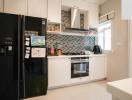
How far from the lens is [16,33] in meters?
2.47

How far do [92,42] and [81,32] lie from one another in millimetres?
636

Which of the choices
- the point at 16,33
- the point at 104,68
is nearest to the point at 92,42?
the point at 104,68

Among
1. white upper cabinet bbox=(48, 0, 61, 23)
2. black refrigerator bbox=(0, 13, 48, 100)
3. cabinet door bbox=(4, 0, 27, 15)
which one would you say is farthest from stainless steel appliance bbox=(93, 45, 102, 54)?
cabinet door bbox=(4, 0, 27, 15)

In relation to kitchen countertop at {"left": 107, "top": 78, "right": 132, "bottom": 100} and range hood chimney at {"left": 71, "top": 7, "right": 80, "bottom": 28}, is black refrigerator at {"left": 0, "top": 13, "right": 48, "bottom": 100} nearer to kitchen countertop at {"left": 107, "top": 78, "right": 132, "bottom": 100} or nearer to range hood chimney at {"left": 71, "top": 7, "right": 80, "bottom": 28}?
range hood chimney at {"left": 71, "top": 7, "right": 80, "bottom": 28}

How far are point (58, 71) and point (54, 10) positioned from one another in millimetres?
1644

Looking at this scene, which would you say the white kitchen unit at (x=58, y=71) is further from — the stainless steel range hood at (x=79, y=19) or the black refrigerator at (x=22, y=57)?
the stainless steel range hood at (x=79, y=19)

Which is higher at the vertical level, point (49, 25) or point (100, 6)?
point (100, 6)

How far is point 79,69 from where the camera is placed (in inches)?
139

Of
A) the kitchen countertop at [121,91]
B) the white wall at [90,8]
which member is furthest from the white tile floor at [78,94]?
the kitchen countertop at [121,91]

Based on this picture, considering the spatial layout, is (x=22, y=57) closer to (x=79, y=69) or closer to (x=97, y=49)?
(x=79, y=69)

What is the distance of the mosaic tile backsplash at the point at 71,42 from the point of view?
3.76 m

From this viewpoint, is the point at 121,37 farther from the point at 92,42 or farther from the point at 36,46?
the point at 36,46

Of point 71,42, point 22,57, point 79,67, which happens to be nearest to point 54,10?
point 71,42

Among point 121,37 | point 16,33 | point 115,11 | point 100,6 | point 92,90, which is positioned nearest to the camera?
point 16,33
